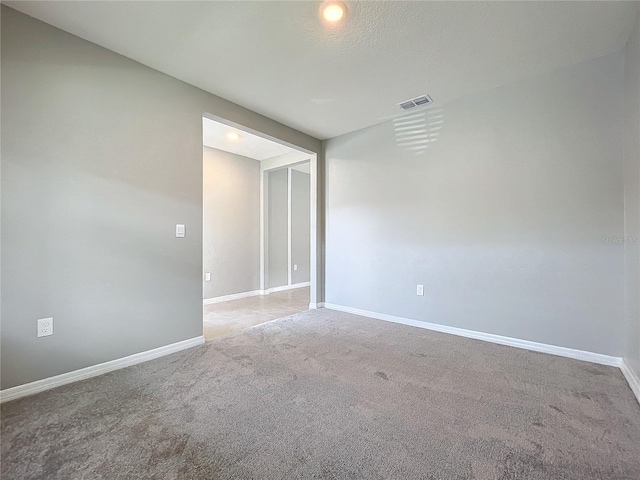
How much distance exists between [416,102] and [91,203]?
314 cm

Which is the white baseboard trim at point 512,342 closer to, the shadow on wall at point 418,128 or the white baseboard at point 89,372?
the shadow on wall at point 418,128

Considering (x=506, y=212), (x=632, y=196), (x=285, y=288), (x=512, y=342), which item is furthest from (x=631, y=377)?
(x=285, y=288)

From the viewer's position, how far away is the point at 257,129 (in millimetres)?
3270

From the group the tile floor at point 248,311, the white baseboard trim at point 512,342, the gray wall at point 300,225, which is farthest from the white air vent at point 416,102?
the gray wall at point 300,225

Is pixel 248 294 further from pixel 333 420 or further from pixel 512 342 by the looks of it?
pixel 512 342

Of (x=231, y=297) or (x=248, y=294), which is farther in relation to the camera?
(x=248, y=294)

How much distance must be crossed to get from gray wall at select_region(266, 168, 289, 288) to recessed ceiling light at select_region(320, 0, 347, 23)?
3894mm

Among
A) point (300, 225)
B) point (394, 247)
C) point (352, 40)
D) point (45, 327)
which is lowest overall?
point (45, 327)

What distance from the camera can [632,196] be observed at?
6.61ft

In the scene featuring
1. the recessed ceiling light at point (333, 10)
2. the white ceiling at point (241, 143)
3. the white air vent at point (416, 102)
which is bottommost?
the recessed ceiling light at point (333, 10)

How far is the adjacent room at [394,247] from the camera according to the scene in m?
1.45

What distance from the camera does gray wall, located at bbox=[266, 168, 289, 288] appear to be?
5.61 meters

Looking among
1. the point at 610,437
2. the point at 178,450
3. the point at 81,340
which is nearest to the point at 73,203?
the point at 81,340

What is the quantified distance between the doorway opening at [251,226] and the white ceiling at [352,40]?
4.70 feet
